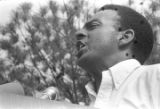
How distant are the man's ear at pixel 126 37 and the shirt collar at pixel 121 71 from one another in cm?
9

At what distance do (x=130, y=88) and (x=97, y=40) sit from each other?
24 centimetres

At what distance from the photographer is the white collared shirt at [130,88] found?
546 millimetres

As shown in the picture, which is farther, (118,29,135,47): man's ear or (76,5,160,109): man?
(118,29,135,47): man's ear

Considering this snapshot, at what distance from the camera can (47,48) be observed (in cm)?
304

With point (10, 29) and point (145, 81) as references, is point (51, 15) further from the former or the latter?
point (145, 81)

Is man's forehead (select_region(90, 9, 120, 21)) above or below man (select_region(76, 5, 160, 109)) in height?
above

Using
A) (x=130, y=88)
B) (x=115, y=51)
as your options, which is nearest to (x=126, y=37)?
(x=115, y=51)

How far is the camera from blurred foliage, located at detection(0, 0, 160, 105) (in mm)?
2738

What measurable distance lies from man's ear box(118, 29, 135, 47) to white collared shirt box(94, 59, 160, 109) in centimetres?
8

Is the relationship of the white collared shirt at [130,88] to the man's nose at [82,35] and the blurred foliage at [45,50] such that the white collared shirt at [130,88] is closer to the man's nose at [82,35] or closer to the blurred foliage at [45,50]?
the man's nose at [82,35]

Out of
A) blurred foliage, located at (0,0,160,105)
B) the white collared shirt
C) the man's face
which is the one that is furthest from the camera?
blurred foliage, located at (0,0,160,105)

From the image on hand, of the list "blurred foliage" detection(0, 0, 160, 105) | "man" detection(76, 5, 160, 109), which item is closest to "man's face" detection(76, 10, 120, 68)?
"man" detection(76, 5, 160, 109)

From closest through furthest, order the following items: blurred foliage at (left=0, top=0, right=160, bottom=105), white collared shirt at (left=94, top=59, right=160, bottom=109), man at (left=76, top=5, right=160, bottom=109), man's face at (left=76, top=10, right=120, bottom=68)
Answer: white collared shirt at (left=94, top=59, right=160, bottom=109) < man at (left=76, top=5, right=160, bottom=109) < man's face at (left=76, top=10, right=120, bottom=68) < blurred foliage at (left=0, top=0, right=160, bottom=105)

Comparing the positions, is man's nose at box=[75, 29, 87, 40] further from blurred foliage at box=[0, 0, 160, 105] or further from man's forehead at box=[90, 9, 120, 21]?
blurred foliage at box=[0, 0, 160, 105]
